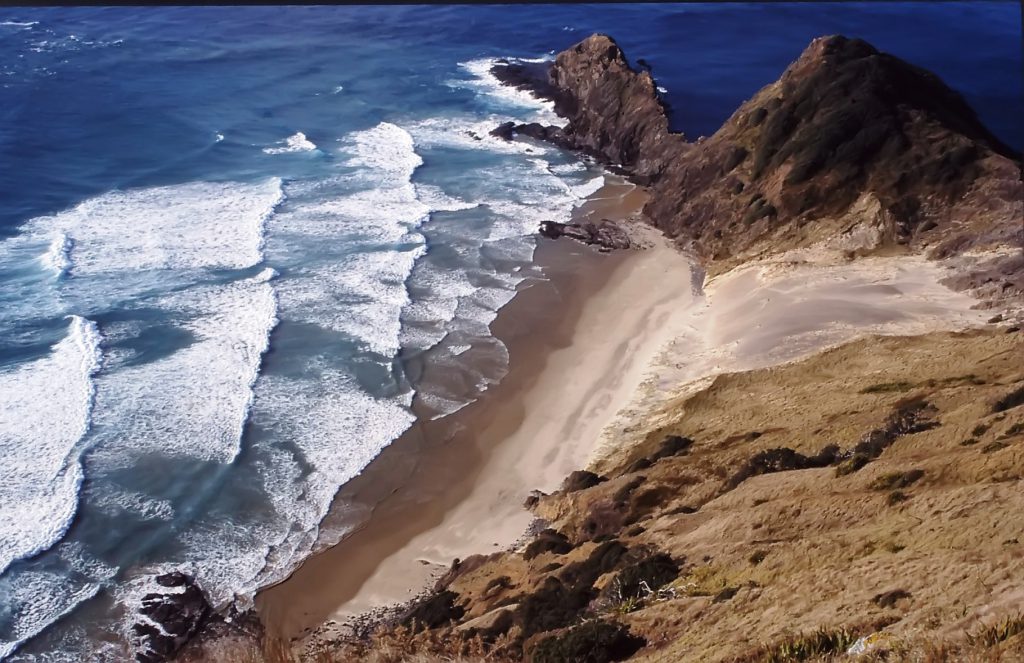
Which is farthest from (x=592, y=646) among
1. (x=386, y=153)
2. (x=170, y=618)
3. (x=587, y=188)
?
(x=386, y=153)

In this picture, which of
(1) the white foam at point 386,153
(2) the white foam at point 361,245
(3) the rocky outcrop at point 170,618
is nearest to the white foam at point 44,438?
(3) the rocky outcrop at point 170,618

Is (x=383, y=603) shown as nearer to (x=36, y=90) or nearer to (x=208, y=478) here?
(x=208, y=478)

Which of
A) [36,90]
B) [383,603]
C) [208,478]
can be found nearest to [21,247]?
[208,478]

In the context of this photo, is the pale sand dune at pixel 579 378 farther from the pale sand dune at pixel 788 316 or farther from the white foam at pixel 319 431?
the white foam at pixel 319 431

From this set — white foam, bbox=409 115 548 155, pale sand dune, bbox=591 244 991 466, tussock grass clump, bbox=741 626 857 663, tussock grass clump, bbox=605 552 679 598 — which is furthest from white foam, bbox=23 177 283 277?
tussock grass clump, bbox=741 626 857 663

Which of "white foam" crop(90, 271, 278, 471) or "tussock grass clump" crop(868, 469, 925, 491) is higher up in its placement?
"tussock grass clump" crop(868, 469, 925, 491)

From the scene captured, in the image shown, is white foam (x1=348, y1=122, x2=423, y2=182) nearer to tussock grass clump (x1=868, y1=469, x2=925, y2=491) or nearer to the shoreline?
the shoreline
